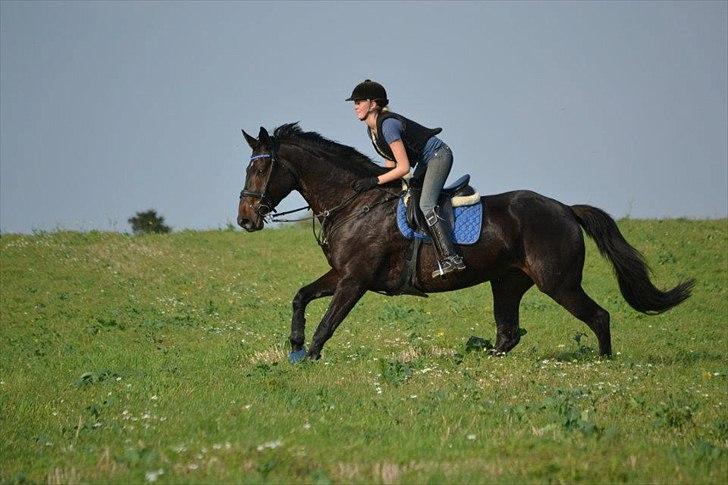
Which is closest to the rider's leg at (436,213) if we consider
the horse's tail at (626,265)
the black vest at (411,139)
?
the black vest at (411,139)

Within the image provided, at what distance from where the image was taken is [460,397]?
31.0ft

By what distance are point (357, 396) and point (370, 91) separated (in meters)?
4.61

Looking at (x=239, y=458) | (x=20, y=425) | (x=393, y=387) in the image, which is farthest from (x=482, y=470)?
(x=20, y=425)

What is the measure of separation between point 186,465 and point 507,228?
7173mm

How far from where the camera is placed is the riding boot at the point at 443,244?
485 inches

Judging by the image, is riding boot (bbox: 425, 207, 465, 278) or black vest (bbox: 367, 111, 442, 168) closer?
riding boot (bbox: 425, 207, 465, 278)

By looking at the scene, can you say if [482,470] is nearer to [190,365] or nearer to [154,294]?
[190,365]

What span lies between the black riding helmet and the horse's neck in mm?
1205

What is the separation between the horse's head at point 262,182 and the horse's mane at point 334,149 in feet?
0.99

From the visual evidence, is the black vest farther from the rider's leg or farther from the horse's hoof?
the horse's hoof

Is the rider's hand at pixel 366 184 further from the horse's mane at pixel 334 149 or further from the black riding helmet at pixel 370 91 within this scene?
the black riding helmet at pixel 370 91

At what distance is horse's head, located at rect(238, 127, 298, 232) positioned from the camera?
12867mm

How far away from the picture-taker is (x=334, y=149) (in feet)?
43.7

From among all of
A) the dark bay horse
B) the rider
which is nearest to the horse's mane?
the dark bay horse
